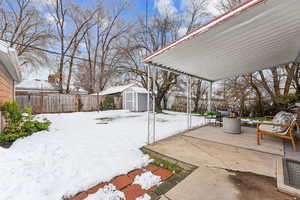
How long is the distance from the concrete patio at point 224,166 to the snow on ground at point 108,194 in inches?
21.8

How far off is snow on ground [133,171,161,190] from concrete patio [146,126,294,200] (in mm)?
287

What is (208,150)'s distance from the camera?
2883 mm

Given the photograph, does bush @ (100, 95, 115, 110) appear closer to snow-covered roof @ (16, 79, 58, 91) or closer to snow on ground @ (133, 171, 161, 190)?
snow-covered roof @ (16, 79, 58, 91)

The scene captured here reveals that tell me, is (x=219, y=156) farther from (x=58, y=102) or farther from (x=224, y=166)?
(x=58, y=102)

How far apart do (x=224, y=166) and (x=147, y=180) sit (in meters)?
1.39

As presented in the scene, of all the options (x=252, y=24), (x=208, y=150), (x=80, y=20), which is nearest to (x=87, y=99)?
(x=80, y=20)

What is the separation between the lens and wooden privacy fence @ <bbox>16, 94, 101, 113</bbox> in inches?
362

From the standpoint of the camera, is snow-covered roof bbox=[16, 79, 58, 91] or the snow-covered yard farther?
snow-covered roof bbox=[16, 79, 58, 91]

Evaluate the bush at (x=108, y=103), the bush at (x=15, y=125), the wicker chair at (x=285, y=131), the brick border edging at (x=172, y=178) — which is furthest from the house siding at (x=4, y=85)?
the wicker chair at (x=285, y=131)

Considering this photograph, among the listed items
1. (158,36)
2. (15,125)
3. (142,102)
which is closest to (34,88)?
(142,102)

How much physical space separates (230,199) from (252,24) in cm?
266

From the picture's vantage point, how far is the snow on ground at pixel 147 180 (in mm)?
1772

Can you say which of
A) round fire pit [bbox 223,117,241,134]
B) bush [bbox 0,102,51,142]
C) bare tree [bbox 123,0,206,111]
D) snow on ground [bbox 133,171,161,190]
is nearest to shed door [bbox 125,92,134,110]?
bare tree [bbox 123,0,206,111]

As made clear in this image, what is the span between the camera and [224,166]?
2.18 meters
